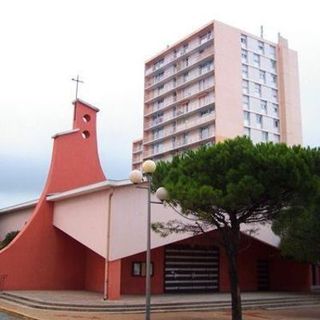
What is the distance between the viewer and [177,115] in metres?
65.6

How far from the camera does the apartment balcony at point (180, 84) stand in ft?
203

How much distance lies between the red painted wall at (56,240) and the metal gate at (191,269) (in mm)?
4401

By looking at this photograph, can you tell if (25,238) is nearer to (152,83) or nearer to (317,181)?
(317,181)

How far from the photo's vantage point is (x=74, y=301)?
18.4 meters

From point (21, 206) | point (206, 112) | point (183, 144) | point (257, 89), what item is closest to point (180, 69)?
point (206, 112)

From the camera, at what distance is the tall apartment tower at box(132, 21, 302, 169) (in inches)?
2367

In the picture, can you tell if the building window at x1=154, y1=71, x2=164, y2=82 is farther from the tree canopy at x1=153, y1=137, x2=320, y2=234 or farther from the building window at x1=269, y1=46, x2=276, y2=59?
the tree canopy at x1=153, y1=137, x2=320, y2=234

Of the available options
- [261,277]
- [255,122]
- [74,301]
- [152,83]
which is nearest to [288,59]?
[255,122]

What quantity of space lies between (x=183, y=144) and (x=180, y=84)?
26.3 feet

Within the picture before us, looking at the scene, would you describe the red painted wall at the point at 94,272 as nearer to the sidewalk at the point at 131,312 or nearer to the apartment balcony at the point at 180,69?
the sidewalk at the point at 131,312

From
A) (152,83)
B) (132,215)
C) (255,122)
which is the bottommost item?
(132,215)

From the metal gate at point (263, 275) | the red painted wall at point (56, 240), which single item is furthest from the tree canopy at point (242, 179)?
the metal gate at point (263, 275)

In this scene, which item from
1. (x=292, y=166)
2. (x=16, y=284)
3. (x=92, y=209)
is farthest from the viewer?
(x=16, y=284)

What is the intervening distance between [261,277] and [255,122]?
1425 inches
